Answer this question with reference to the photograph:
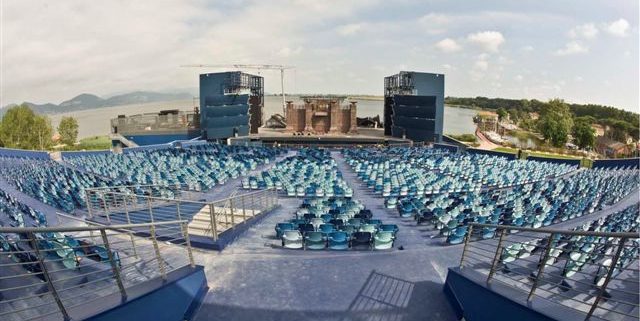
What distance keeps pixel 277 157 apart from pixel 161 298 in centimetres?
2463

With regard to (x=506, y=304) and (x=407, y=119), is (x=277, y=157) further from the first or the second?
(x=506, y=304)

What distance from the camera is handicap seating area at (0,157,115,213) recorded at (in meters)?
12.2

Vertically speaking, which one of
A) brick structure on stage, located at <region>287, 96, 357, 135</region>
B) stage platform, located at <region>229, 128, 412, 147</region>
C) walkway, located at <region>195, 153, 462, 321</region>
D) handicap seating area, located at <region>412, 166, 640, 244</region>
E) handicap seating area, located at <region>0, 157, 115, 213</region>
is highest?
brick structure on stage, located at <region>287, 96, 357, 135</region>

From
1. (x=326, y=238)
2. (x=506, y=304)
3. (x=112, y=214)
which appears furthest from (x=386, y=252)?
(x=112, y=214)

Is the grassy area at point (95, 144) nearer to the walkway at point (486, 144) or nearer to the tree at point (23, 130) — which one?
the tree at point (23, 130)

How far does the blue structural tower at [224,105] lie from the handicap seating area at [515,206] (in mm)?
33198

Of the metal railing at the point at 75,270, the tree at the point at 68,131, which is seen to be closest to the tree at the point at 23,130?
the tree at the point at 68,131

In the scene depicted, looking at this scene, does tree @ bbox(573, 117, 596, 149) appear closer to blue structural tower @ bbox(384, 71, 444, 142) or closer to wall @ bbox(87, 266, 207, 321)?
blue structural tower @ bbox(384, 71, 444, 142)

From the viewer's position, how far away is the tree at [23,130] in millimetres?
51344

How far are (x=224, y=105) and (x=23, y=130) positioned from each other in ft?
110

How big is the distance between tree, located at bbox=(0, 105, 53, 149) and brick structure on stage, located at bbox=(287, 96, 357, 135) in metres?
37.4

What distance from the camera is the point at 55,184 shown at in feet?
46.5

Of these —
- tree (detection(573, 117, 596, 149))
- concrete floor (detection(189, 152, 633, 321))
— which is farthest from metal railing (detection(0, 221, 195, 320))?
tree (detection(573, 117, 596, 149))

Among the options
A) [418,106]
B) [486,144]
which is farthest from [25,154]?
[486,144]
